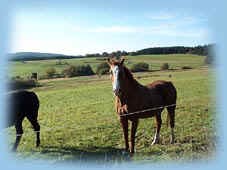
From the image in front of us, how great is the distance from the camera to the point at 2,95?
16.5ft

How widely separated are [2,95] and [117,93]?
7.79 ft

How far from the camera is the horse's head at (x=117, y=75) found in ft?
14.9

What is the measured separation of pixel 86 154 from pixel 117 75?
1883 millimetres

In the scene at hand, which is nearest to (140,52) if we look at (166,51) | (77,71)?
(166,51)

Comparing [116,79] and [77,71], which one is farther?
[77,71]

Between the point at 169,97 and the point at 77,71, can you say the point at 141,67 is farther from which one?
the point at 169,97

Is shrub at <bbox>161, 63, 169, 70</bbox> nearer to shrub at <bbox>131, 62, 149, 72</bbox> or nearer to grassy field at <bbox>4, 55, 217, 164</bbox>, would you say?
grassy field at <bbox>4, 55, 217, 164</bbox>

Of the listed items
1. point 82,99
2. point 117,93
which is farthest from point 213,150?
point 82,99

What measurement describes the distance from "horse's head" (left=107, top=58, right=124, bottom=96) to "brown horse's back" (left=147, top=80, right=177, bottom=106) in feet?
4.51

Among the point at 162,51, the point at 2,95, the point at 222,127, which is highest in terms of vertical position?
the point at 162,51

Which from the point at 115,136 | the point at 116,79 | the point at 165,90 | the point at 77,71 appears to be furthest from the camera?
the point at 77,71

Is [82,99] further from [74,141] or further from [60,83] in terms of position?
[74,141]

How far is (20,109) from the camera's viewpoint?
5566 millimetres

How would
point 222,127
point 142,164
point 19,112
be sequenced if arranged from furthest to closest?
1. point 19,112
2. point 222,127
3. point 142,164
